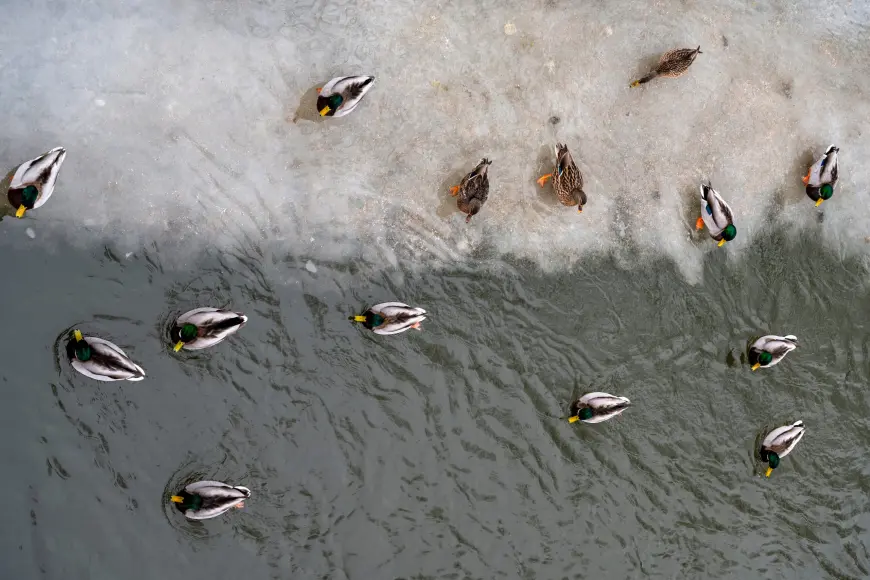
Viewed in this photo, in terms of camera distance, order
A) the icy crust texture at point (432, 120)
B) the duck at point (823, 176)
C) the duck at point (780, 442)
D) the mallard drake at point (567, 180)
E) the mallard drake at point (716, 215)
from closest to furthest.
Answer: the icy crust texture at point (432, 120)
the mallard drake at point (567, 180)
the mallard drake at point (716, 215)
the duck at point (780, 442)
the duck at point (823, 176)

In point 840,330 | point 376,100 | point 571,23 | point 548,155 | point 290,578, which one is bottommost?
point 290,578

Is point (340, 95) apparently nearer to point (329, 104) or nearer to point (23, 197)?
point (329, 104)

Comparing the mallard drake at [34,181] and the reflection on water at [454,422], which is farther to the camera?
the reflection on water at [454,422]

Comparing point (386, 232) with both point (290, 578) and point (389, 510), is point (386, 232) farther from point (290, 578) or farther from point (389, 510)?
point (290, 578)

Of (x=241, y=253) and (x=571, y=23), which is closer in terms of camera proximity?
(x=241, y=253)

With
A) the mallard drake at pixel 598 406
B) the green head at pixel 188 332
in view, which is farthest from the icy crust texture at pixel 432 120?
the mallard drake at pixel 598 406

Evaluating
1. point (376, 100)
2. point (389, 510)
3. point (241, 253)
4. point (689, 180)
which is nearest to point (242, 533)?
point (389, 510)

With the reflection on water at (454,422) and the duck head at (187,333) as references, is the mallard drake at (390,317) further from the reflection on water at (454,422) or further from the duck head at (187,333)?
the duck head at (187,333)

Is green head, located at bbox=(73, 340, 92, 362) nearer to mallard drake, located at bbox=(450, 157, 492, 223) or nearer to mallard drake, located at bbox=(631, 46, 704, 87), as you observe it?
mallard drake, located at bbox=(450, 157, 492, 223)
